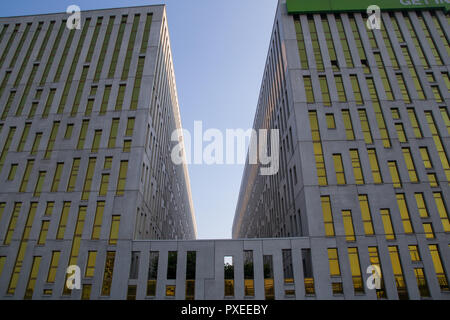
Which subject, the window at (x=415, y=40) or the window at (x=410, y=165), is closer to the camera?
the window at (x=410, y=165)

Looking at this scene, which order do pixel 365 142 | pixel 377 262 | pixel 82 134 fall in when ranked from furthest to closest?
pixel 82 134, pixel 365 142, pixel 377 262

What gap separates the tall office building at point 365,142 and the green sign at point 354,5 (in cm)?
12

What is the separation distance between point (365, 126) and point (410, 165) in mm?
5646

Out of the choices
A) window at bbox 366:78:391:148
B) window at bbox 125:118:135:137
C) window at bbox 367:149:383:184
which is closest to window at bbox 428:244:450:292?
window at bbox 367:149:383:184

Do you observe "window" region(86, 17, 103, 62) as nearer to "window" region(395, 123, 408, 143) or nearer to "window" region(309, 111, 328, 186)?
"window" region(309, 111, 328, 186)

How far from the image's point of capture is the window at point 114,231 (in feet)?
92.1

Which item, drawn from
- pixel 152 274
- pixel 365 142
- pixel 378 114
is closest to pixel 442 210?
pixel 365 142

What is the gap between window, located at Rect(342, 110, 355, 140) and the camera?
30984mm

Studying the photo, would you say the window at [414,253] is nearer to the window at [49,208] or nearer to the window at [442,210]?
the window at [442,210]

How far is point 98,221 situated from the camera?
29.2m

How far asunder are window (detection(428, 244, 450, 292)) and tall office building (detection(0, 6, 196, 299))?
86.8ft

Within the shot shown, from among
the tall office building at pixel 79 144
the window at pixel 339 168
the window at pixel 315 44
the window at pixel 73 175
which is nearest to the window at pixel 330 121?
the window at pixel 339 168

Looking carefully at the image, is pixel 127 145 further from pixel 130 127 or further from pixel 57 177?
pixel 57 177
